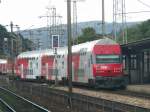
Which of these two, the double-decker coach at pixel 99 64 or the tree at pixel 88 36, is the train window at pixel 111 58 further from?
the tree at pixel 88 36

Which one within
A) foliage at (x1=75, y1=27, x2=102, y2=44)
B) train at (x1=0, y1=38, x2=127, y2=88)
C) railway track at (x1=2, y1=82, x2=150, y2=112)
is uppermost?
foliage at (x1=75, y1=27, x2=102, y2=44)

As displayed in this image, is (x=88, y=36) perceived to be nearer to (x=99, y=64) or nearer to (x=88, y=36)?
(x=88, y=36)

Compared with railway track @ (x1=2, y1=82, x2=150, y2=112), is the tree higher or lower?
higher

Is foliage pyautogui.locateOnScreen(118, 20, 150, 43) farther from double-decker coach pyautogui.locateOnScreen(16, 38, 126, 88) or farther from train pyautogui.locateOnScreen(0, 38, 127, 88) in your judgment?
double-decker coach pyautogui.locateOnScreen(16, 38, 126, 88)

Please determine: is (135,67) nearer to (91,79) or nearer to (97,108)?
(91,79)

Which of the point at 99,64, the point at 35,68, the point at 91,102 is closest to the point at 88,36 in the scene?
the point at 35,68

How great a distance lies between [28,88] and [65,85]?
4.14m

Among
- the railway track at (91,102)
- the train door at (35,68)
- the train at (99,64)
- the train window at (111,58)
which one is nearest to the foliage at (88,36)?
the train door at (35,68)

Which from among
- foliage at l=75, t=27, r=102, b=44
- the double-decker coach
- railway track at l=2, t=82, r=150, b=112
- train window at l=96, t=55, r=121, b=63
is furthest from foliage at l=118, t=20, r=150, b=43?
railway track at l=2, t=82, r=150, b=112

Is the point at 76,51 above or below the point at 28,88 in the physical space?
above

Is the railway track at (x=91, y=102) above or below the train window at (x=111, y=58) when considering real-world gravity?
below

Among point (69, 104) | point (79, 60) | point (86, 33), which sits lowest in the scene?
point (69, 104)

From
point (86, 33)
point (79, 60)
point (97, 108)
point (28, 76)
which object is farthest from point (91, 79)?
point (86, 33)

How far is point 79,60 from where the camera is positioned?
41.8 metres
